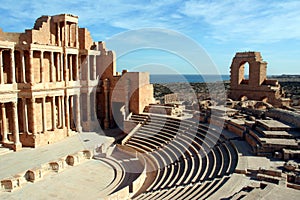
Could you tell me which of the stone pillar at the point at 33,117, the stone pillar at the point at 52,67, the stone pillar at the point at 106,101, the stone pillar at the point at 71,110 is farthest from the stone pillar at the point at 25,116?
the stone pillar at the point at 106,101

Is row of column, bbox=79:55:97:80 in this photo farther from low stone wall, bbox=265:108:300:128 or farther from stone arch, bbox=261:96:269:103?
stone arch, bbox=261:96:269:103

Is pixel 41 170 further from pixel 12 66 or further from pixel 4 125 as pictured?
pixel 12 66

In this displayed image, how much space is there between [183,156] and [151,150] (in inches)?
114

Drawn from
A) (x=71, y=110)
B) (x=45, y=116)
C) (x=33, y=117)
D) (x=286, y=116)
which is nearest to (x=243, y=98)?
(x=286, y=116)

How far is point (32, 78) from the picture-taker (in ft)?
65.1

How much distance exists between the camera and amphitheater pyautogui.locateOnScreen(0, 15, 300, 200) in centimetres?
1080

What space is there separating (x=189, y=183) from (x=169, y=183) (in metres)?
1.54

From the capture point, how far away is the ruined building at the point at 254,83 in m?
25.1

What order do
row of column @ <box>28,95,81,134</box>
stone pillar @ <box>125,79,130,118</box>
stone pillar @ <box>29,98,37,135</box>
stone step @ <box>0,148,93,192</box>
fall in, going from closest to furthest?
stone step @ <box>0,148,93,192</box> < stone pillar @ <box>29,98,37,135</box> < row of column @ <box>28,95,81,134</box> < stone pillar @ <box>125,79,130,118</box>

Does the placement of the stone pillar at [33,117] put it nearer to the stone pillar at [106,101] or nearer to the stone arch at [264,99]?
the stone pillar at [106,101]

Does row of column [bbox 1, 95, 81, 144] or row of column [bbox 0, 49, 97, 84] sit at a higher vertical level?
row of column [bbox 0, 49, 97, 84]

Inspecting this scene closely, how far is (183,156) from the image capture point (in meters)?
15.7

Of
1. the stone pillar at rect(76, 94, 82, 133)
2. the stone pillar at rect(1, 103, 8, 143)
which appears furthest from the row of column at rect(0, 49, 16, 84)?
the stone pillar at rect(76, 94, 82, 133)

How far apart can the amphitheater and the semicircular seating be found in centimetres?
6
